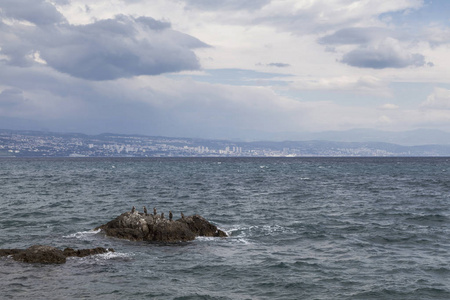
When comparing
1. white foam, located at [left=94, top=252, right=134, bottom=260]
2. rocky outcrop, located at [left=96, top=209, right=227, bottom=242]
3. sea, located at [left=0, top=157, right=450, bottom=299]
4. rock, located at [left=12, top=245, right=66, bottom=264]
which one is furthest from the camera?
rocky outcrop, located at [left=96, top=209, right=227, bottom=242]

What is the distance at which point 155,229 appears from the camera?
29.3 metres

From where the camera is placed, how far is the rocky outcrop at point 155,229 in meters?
29.0

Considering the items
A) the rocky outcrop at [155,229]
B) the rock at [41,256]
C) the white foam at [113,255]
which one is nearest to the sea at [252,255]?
the white foam at [113,255]

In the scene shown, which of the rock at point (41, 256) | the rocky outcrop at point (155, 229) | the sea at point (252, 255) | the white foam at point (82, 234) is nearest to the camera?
the sea at point (252, 255)

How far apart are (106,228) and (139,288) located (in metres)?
12.8

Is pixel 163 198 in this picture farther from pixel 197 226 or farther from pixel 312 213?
pixel 197 226

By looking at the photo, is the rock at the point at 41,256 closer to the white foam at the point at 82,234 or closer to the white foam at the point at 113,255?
the white foam at the point at 113,255

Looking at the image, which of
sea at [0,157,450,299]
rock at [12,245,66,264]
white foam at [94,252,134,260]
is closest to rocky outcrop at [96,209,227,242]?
sea at [0,157,450,299]

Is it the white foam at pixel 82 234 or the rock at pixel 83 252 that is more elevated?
the rock at pixel 83 252

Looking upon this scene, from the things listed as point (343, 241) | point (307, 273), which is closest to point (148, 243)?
point (307, 273)

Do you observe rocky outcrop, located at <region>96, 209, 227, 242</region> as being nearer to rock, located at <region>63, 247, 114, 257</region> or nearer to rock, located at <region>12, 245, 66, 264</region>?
rock, located at <region>63, 247, 114, 257</region>

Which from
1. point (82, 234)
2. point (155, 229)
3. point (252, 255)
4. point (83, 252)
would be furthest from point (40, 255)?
point (252, 255)

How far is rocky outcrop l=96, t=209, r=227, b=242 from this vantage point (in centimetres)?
2903

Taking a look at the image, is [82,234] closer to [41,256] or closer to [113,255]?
[113,255]
